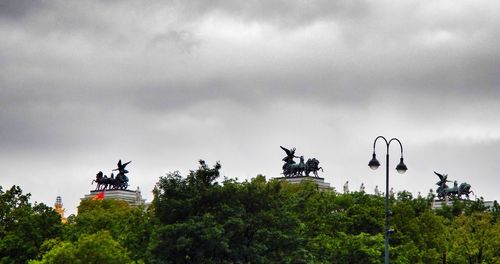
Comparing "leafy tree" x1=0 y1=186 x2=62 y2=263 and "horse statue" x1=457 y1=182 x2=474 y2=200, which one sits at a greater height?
"horse statue" x1=457 y1=182 x2=474 y2=200

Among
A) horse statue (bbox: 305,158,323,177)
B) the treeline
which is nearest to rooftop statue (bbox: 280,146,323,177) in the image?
horse statue (bbox: 305,158,323,177)

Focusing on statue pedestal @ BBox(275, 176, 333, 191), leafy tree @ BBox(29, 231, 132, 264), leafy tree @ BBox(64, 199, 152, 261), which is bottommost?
leafy tree @ BBox(29, 231, 132, 264)

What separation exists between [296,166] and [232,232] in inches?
3960

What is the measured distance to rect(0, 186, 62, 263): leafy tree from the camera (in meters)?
76.4

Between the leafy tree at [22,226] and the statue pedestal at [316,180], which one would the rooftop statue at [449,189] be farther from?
the leafy tree at [22,226]

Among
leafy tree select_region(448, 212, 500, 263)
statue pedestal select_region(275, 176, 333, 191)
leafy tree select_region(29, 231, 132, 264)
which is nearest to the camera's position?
leafy tree select_region(29, 231, 132, 264)

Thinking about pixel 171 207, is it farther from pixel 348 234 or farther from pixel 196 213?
pixel 348 234

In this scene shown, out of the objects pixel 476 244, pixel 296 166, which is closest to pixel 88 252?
pixel 476 244

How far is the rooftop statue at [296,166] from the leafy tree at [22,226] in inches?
3602

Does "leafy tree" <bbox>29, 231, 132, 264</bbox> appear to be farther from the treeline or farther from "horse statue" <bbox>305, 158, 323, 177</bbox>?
"horse statue" <bbox>305, 158, 323, 177</bbox>

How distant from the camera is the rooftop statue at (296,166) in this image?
17038cm

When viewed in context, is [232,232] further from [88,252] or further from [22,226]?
[22,226]

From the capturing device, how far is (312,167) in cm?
17188

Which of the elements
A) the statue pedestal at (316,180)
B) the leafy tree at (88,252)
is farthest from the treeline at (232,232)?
the statue pedestal at (316,180)
